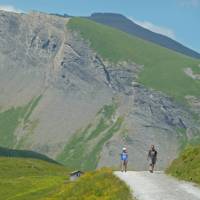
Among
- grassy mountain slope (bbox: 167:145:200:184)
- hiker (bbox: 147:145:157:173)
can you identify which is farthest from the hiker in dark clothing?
grassy mountain slope (bbox: 167:145:200:184)

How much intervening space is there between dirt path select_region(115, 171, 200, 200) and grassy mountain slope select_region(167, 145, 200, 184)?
131cm

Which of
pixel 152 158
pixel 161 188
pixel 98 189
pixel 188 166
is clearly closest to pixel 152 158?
pixel 152 158

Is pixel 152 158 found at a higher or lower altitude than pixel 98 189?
higher

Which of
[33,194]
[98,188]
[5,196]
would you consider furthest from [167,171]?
[5,196]

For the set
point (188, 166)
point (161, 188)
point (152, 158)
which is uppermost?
point (152, 158)

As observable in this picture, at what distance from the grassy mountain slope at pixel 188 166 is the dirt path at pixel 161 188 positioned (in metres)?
1.31

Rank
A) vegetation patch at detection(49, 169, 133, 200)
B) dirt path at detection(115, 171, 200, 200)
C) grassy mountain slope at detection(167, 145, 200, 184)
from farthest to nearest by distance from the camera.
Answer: grassy mountain slope at detection(167, 145, 200, 184)
vegetation patch at detection(49, 169, 133, 200)
dirt path at detection(115, 171, 200, 200)

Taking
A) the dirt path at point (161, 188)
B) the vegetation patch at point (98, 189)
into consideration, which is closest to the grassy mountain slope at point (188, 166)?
the dirt path at point (161, 188)

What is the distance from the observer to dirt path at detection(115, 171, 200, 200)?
40000 millimetres

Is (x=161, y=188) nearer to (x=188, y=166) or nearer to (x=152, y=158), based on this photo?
(x=188, y=166)

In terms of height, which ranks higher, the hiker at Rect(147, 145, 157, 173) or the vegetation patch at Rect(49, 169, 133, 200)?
the hiker at Rect(147, 145, 157, 173)

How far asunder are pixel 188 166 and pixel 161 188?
11799 millimetres

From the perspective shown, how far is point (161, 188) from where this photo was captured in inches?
1774

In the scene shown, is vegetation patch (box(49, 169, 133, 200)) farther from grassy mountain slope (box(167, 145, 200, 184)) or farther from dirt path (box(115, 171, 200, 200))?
grassy mountain slope (box(167, 145, 200, 184))
